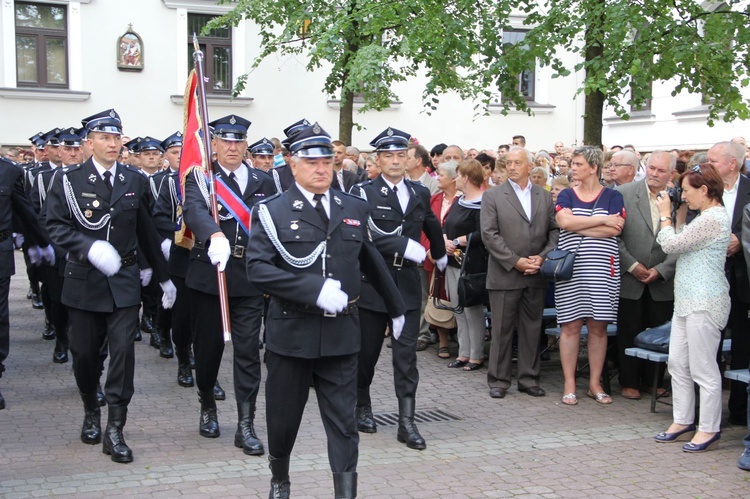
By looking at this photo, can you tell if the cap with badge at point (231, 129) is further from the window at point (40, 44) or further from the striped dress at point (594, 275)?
the window at point (40, 44)

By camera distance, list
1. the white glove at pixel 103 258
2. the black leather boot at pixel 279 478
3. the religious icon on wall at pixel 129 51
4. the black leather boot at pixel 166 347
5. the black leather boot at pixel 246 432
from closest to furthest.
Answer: the black leather boot at pixel 279 478 < the white glove at pixel 103 258 < the black leather boot at pixel 246 432 < the black leather boot at pixel 166 347 < the religious icon on wall at pixel 129 51

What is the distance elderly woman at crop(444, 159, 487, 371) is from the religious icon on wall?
14637 mm

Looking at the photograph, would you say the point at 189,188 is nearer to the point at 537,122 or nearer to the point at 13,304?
the point at 13,304

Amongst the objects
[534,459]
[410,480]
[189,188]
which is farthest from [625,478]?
[189,188]

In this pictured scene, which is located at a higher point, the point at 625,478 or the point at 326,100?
the point at 326,100

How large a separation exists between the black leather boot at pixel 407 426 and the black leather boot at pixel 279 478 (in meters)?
1.68

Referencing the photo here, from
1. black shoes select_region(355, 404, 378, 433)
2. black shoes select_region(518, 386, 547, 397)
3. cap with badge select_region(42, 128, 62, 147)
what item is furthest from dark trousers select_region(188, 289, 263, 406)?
cap with badge select_region(42, 128, 62, 147)

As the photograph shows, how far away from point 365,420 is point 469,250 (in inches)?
93.2

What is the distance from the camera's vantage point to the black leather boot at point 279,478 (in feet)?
Result: 17.8

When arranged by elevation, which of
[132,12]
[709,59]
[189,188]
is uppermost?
[132,12]

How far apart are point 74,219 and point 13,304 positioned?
806 centimetres

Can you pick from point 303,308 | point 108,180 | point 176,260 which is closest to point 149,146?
point 176,260

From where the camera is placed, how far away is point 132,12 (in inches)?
→ 881

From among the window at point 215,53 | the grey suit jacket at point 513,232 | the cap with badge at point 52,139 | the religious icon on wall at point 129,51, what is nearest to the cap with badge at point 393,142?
the grey suit jacket at point 513,232
